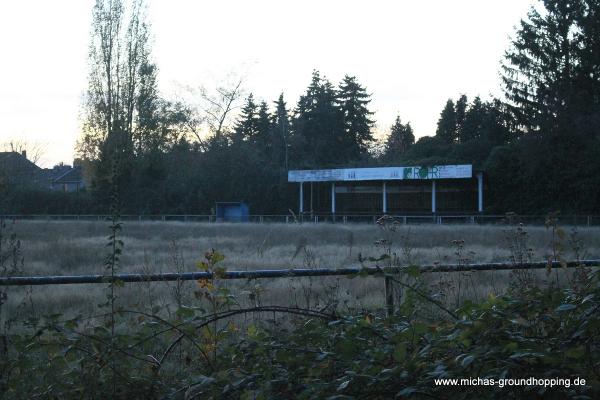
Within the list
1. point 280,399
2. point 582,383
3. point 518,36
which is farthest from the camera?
point 518,36

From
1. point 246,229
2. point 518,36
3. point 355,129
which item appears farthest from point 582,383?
point 355,129

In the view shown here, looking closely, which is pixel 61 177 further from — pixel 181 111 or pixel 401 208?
pixel 401 208

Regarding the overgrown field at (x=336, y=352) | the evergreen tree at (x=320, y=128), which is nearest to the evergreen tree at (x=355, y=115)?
the evergreen tree at (x=320, y=128)

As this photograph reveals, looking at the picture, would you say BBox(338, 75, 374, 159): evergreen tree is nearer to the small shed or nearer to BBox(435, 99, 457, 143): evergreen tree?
BBox(435, 99, 457, 143): evergreen tree

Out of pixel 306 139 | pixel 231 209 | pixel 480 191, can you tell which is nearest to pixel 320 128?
pixel 306 139

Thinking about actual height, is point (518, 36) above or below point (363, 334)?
above

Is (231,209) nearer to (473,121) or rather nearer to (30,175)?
(30,175)

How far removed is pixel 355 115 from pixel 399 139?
8.80 metres

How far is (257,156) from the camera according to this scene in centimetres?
6575

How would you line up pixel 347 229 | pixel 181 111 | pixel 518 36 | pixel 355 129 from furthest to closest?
pixel 355 129, pixel 181 111, pixel 518 36, pixel 347 229

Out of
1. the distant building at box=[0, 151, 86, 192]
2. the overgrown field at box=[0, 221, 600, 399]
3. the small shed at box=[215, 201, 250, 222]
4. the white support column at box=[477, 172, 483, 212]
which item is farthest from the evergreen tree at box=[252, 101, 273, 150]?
the overgrown field at box=[0, 221, 600, 399]

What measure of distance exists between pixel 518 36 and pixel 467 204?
14349 millimetres

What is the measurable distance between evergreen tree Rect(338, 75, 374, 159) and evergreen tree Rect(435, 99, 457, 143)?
32.8ft

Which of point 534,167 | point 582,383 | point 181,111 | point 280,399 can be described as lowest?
point 280,399
